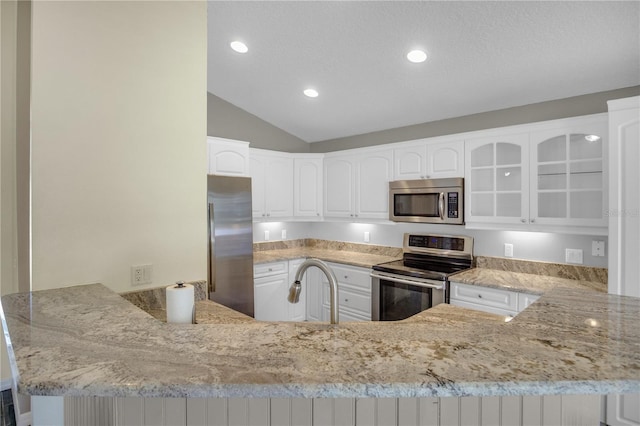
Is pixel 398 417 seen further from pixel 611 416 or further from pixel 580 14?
pixel 580 14

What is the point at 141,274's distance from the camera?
5.61 feet

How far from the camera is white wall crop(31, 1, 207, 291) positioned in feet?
4.87

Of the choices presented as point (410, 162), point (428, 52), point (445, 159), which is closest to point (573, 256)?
point (445, 159)

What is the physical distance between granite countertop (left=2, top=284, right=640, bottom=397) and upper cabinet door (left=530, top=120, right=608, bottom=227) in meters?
2.07

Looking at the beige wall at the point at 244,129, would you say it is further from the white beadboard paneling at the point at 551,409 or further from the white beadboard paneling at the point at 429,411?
the white beadboard paneling at the point at 551,409

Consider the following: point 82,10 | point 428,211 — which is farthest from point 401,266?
point 82,10

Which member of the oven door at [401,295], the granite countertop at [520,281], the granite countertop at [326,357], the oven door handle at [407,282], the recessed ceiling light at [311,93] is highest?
the recessed ceiling light at [311,93]

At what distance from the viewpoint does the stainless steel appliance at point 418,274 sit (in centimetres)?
309

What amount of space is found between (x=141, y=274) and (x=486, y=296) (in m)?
2.55

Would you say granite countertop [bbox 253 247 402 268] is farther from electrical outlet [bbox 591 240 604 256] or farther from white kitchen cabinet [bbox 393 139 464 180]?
electrical outlet [bbox 591 240 604 256]

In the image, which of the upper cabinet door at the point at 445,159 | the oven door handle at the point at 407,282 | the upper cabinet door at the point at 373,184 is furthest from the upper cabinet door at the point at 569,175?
the upper cabinet door at the point at 373,184

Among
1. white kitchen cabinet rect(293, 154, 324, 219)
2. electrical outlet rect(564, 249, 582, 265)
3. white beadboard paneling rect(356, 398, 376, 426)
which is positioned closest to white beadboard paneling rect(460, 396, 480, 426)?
white beadboard paneling rect(356, 398, 376, 426)

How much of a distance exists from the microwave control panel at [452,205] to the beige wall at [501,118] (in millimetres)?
748

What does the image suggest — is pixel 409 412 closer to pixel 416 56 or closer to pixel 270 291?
pixel 416 56
